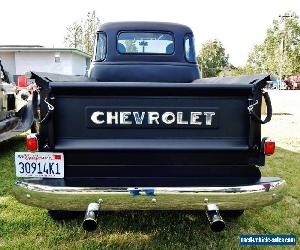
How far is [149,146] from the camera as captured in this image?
2.84 meters

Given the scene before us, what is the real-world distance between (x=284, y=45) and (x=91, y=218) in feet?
187

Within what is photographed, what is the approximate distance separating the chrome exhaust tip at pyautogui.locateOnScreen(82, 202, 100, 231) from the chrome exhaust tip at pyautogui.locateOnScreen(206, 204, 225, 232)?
81cm

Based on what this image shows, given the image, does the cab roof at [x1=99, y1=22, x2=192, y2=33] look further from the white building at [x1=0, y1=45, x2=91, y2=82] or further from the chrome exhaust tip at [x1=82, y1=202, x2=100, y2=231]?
the white building at [x1=0, y1=45, x2=91, y2=82]

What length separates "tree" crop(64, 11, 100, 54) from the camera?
146 feet

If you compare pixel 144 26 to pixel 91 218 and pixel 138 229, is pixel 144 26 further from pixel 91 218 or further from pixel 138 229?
pixel 91 218

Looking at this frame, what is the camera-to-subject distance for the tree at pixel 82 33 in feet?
146

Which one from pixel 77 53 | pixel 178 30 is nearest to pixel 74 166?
pixel 178 30

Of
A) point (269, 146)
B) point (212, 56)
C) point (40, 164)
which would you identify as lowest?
point (40, 164)

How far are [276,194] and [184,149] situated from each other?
2.59ft

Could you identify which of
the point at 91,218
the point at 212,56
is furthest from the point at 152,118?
the point at 212,56

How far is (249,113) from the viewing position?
9.27ft

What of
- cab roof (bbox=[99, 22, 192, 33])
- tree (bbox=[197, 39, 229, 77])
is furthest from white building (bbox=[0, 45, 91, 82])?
tree (bbox=[197, 39, 229, 77])

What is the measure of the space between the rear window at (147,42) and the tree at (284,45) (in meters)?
51.1

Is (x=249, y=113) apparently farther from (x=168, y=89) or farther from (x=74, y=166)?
(x=74, y=166)
